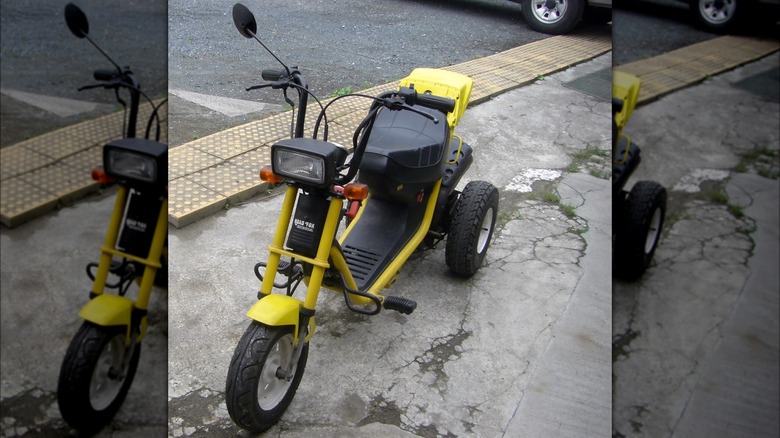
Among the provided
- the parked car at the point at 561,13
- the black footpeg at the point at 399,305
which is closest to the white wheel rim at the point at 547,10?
the parked car at the point at 561,13

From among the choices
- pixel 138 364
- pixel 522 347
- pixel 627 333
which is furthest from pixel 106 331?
pixel 522 347

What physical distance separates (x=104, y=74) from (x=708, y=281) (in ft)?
1.66

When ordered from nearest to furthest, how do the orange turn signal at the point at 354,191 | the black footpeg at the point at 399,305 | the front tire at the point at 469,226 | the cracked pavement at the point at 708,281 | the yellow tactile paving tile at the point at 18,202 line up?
the cracked pavement at the point at 708,281 → the yellow tactile paving tile at the point at 18,202 → the orange turn signal at the point at 354,191 → the black footpeg at the point at 399,305 → the front tire at the point at 469,226

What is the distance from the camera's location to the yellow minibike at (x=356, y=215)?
4.85 ft

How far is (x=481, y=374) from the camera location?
1.70 meters

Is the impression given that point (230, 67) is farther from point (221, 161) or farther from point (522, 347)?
point (522, 347)

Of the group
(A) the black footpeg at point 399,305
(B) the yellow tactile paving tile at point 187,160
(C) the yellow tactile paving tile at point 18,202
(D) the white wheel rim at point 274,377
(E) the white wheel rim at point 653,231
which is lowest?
(D) the white wheel rim at point 274,377

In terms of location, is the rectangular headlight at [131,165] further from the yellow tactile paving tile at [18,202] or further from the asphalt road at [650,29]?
the asphalt road at [650,29]

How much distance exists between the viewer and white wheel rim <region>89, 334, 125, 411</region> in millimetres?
582

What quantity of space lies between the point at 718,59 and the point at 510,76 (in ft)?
3.91

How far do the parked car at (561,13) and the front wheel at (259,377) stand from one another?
2.79 ft

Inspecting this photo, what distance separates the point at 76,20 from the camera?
590 millimetres

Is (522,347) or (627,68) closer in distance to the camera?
(627,68)

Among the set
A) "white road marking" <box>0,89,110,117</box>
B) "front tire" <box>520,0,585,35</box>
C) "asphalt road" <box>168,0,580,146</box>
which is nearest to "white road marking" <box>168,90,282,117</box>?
"asphalt road" <box>168,0,580,146</box>
